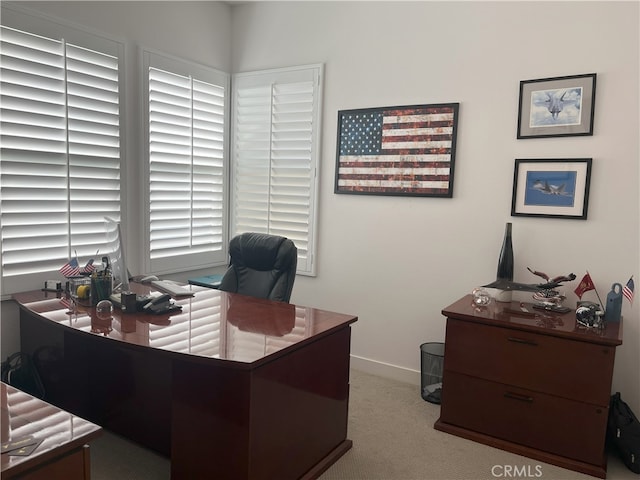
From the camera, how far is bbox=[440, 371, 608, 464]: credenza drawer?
7.95 feet

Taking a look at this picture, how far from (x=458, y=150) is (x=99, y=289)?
96.3 inches

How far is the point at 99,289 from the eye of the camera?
8.32 ft

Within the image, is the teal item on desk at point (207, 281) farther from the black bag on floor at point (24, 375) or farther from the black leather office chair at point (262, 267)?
the black bag on floor at point (24, 375)

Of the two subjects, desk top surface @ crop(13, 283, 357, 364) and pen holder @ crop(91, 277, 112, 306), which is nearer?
desk top surface @ crop(13, 283, 357, 364)

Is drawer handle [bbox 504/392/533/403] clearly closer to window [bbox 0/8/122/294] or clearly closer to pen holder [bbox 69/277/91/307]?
pen holder [bbox 69/277/91/307]

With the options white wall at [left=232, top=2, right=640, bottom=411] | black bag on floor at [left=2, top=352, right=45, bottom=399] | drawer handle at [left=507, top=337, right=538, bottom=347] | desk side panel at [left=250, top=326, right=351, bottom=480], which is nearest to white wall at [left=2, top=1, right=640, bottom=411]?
white wall at [left=232, top=2, right=640, bottom=411]

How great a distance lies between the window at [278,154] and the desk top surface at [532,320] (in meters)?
1.53

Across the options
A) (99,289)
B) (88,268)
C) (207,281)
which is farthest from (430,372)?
(88,268)

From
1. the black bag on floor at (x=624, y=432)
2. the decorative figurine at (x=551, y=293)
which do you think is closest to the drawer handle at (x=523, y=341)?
the decorative figurine at (x=551, y=293)

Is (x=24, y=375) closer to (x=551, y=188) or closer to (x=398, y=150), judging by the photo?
(x=398, y=150)

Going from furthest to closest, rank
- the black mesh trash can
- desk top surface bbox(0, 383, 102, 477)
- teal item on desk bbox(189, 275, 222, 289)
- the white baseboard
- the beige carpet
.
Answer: teal item on desk bbox(189, 275, 222, 289) → the white baseboard → the black mesh trash can → the beige carpet → desk top surface bbox(0, 383, 102, 477)

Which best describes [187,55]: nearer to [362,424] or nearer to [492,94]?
[492,94]

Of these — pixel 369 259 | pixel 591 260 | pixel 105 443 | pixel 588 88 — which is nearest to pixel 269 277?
pixel 369 259

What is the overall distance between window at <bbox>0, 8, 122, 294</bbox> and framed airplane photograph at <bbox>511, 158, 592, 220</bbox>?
2768 mm
